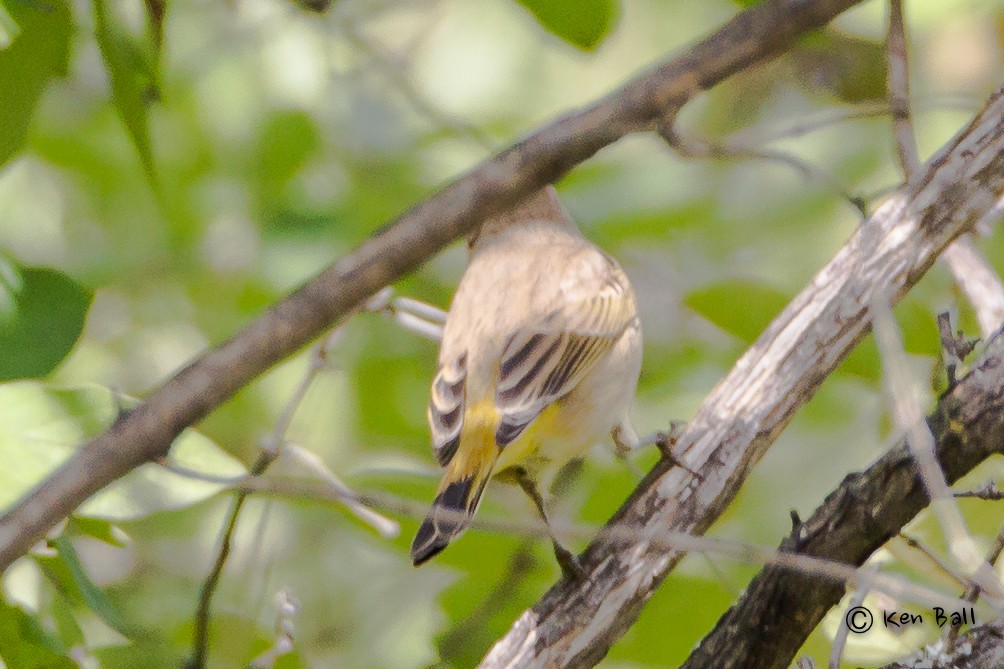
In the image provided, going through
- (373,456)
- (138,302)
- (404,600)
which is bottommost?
(404,600)

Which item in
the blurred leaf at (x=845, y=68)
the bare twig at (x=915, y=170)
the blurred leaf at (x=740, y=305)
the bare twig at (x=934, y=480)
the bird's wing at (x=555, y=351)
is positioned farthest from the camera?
the blurred leaf at (x=845, y=68)

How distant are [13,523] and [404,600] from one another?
2.48 metres

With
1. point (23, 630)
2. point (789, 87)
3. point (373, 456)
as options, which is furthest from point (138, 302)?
point (789, 87)

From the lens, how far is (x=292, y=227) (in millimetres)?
4062

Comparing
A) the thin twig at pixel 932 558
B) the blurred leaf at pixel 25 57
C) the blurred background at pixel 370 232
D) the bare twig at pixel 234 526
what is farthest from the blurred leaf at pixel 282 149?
the thin twig at pixel 932 558

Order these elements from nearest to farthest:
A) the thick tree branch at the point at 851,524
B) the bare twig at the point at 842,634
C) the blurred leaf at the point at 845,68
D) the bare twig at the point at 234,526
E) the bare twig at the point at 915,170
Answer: the bare twig at the point at 842,634
the thick tree branch at the point at 851,524
the bare twig at the point at 234,526
the bare twig at the point at 915,170
the blurred leaf at the point at 845,68

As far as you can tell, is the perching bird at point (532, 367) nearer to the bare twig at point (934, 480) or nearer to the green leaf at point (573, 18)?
the bare twig at point (934, 480)

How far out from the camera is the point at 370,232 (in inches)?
153

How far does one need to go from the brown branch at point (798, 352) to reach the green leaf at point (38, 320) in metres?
1.12

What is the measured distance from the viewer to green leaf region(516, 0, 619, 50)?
243cm

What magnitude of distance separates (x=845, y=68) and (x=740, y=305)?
2430 millimetres

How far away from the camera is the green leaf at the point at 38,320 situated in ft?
8.16

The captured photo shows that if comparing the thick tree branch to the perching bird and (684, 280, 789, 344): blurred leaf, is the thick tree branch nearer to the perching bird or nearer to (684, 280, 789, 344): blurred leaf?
the perching bird

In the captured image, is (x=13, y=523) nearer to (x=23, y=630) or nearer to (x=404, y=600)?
(x=23, y=630)
